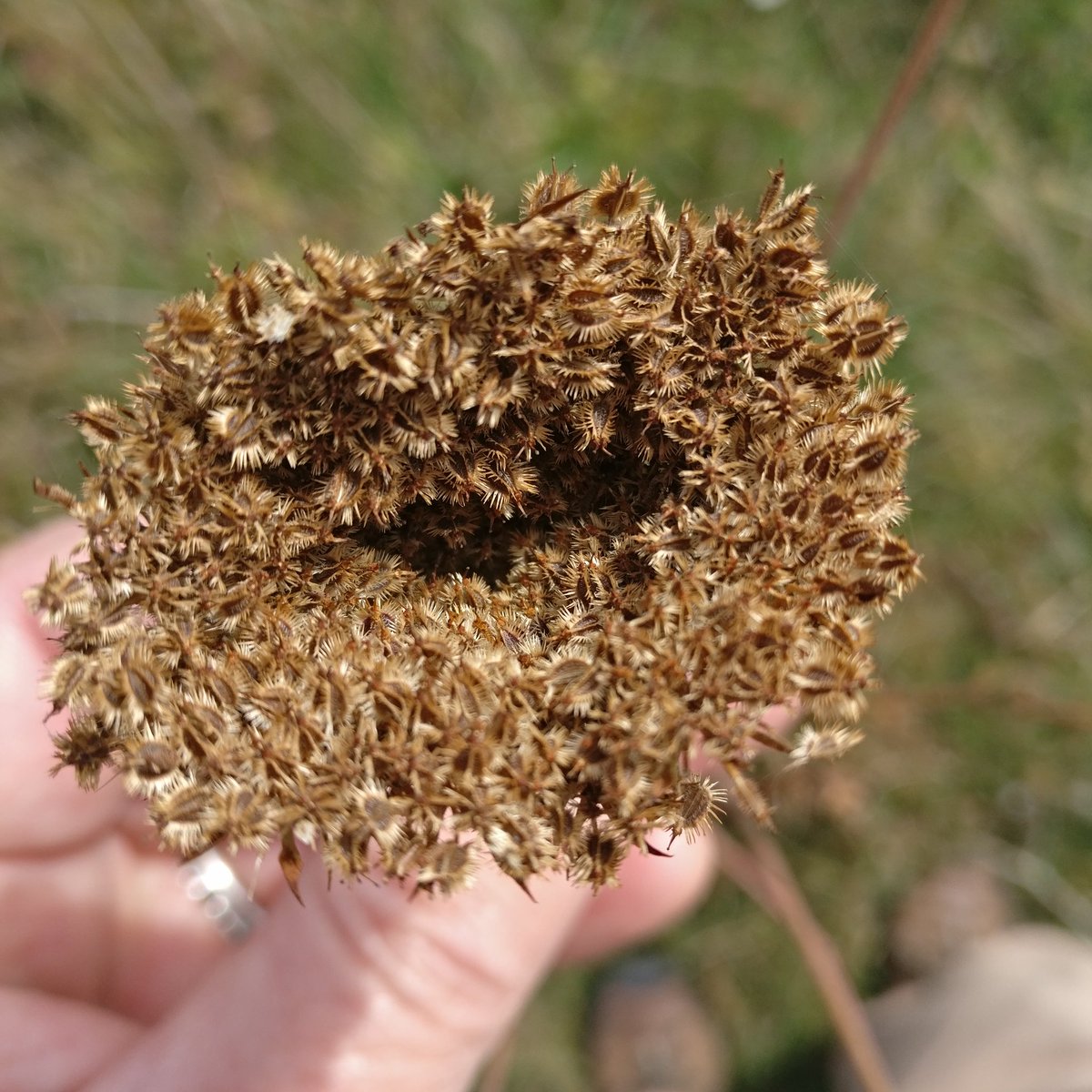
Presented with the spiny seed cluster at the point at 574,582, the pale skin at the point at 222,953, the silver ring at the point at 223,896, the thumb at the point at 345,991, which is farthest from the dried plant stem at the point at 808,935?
the spiny seed cluster at the point at 574,582

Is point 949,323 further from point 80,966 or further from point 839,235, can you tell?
point 80,966

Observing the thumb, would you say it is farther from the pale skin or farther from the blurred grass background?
the blurred grass background

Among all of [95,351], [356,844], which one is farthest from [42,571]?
[356,844]

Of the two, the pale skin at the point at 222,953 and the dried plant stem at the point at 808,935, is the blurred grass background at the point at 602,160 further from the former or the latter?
the pale skin at the point at 222,953

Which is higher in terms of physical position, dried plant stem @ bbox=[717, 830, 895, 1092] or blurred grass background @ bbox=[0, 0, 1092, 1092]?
blurred grass background @ bbox=[0, 0, 1092, 1092]

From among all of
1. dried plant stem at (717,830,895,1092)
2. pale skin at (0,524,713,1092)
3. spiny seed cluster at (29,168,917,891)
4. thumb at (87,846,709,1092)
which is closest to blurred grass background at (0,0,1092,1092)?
dried plant stem at (717,830,895,1092)

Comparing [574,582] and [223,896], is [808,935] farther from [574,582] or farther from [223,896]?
[574,582]

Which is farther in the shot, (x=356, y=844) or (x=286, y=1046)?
(x=286, y=1046)
